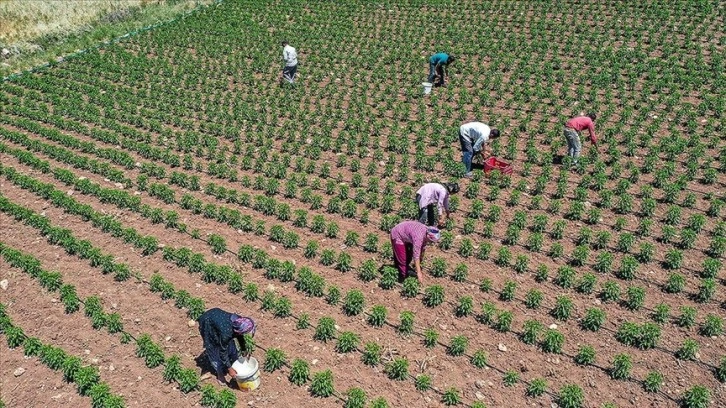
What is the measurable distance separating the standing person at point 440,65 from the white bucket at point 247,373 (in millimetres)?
11466

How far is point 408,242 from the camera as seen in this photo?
8.89 meters

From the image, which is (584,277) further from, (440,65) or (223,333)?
(440,65)

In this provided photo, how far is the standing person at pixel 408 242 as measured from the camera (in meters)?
8.72

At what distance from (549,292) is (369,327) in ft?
9.50

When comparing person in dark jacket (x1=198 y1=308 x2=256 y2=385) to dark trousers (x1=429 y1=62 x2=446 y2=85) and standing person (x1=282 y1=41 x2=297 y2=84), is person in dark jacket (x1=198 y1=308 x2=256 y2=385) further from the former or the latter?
standing person (x1=282 y1=41 x2=297 y2=84)

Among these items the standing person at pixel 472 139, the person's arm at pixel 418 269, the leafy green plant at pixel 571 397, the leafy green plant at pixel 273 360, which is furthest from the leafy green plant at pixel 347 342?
the standing person at pixel 472 139

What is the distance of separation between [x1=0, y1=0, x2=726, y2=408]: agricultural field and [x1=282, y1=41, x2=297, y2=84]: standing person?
37cm

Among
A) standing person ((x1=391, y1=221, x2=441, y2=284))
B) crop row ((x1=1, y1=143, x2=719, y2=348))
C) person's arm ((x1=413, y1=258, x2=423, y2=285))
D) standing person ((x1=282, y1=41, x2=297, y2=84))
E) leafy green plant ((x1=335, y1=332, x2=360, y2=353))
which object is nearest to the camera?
leafy green plant ((x1=335, y1=332, x2=360, y2=353))

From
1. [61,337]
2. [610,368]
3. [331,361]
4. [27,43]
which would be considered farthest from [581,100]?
[27,43]

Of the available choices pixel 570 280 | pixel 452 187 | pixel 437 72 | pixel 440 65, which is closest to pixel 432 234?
pixel 452 187

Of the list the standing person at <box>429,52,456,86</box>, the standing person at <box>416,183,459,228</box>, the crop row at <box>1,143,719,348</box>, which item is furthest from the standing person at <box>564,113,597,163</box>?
the standing person at <box>429,52,456,86</box>

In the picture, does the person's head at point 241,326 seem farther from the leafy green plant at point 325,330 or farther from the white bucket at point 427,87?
the white bucket at point 427,87

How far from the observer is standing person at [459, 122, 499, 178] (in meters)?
11.8

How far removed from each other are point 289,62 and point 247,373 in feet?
41.0
